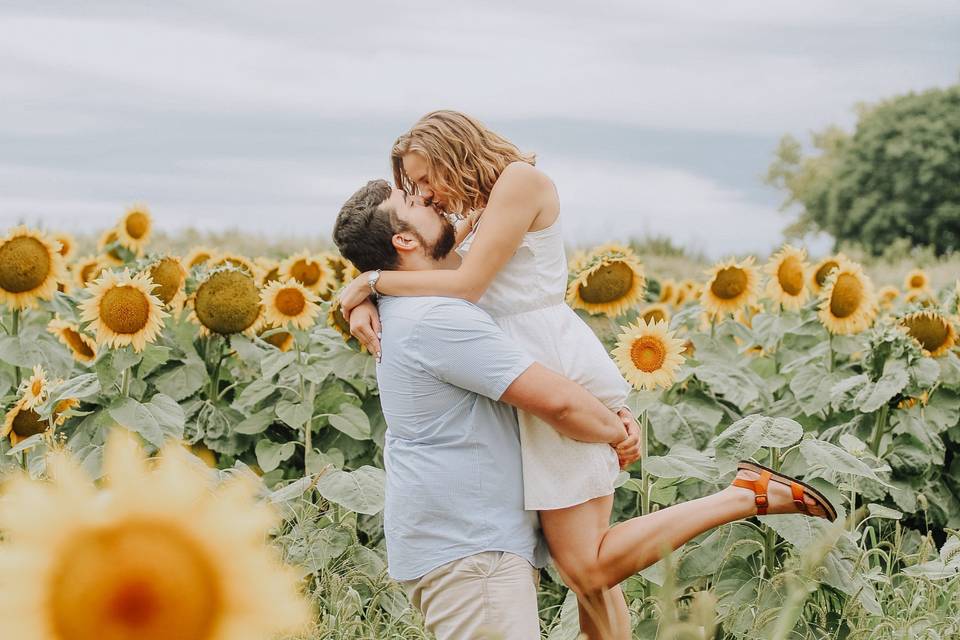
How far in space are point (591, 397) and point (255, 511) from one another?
2064 millimetres

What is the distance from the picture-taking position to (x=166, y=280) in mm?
4613

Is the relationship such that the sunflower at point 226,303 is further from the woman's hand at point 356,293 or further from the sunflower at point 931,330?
the sunflower at point 931,330

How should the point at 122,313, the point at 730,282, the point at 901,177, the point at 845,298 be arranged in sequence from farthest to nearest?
the point at 901,177 → the point at 730,282 → the point at 845,298 → the point at 122,313

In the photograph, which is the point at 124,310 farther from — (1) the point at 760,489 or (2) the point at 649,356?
(1) the point at 760,489

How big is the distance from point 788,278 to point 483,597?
128 inches

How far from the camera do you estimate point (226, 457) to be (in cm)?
462

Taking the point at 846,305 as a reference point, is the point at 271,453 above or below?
below

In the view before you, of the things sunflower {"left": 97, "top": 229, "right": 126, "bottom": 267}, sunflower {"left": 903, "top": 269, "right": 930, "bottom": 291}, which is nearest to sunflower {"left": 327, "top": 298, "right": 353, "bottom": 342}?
sunflower {"left": 97, "top": 229, "right": 126, "bottom": 267}

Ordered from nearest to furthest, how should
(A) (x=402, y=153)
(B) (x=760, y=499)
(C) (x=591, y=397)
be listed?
(C) (x=591, y=397) → (B) (x=760, y=499) → (A) (x=402, y=153)

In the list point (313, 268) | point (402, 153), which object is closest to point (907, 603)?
point (402, 153)

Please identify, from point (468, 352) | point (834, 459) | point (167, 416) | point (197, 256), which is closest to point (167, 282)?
point (167, 416)

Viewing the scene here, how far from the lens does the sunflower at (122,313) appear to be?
3854 mm

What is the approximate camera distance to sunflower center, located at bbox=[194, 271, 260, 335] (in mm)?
4531

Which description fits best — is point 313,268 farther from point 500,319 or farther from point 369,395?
point 500,319
